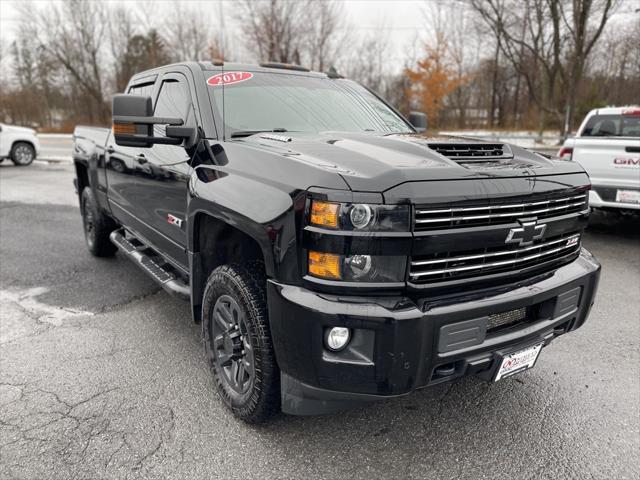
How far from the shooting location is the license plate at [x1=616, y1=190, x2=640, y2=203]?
584 centimetres

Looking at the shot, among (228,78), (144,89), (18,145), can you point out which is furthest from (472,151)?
(18,145)

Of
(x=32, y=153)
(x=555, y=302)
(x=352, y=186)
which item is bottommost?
(x=32, y=153)

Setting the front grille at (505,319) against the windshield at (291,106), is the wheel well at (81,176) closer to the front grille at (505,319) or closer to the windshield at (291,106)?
the windshield at (291,106)

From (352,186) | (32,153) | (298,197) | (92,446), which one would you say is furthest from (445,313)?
(32,153)

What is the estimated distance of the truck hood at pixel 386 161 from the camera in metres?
1.95

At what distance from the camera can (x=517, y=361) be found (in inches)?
88.0

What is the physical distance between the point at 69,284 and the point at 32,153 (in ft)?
41.4

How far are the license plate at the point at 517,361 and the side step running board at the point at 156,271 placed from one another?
74.6 inches

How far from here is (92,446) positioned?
236cm

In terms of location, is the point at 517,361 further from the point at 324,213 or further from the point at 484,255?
the point at 324,213

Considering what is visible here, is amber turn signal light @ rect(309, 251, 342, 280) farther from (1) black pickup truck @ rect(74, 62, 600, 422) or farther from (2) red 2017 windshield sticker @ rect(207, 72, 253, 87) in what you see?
(2) red 2017 windshield sticker @ rect(207, 72, 253, 87)

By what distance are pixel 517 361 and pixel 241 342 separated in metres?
1.35

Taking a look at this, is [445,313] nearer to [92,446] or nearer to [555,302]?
[555,302]

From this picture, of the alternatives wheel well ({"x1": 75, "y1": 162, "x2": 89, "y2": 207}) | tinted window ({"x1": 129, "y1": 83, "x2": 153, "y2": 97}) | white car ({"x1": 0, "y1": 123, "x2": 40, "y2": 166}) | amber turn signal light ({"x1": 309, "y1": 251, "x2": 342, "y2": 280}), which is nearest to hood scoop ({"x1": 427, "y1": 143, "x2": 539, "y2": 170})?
amber turn signal light ({"x1": 309, "y1": 251, "x2": 342, "y2": 280})
